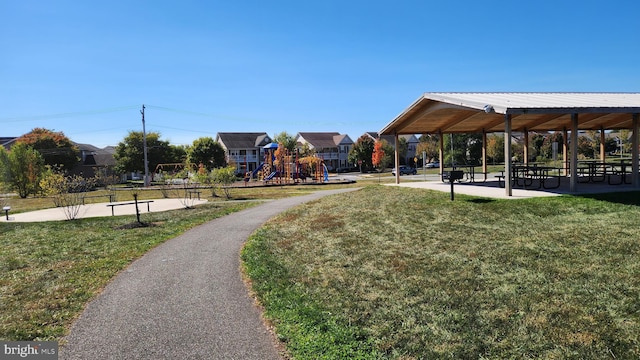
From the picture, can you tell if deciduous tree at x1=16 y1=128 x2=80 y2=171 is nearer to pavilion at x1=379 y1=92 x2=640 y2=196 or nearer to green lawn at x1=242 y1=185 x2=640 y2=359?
pavilion at x1=379 y1=92 x2=640 y2=196

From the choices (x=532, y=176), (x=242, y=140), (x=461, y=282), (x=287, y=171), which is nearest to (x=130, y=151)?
(x=242, y=140)

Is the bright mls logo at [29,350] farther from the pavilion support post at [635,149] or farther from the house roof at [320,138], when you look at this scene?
the house roof at [320,138]

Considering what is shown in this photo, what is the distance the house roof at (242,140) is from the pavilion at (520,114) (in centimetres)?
5293

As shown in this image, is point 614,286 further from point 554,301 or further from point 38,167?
point 38,167

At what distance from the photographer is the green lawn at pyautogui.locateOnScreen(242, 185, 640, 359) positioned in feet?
12.8

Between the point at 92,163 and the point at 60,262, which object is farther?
the point at 92,163

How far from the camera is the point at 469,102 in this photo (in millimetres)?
13133

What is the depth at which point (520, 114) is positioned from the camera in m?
12.5

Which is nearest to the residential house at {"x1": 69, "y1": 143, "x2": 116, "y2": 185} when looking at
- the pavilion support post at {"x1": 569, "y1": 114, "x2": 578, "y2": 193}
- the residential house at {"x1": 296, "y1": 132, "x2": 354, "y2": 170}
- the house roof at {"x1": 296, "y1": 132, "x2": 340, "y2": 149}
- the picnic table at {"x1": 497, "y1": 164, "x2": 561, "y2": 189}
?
the residential house at {"x1": 296, "y1": 132, "x2": 354, "y2": 170}

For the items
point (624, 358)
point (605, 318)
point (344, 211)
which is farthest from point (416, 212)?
point (624, 358)

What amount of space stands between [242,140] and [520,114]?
63.5 metres

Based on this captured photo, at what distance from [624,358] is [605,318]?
888 millimetres

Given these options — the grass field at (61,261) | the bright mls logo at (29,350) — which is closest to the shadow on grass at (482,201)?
the grass field at (61,261)

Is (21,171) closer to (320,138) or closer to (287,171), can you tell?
(287,171)
